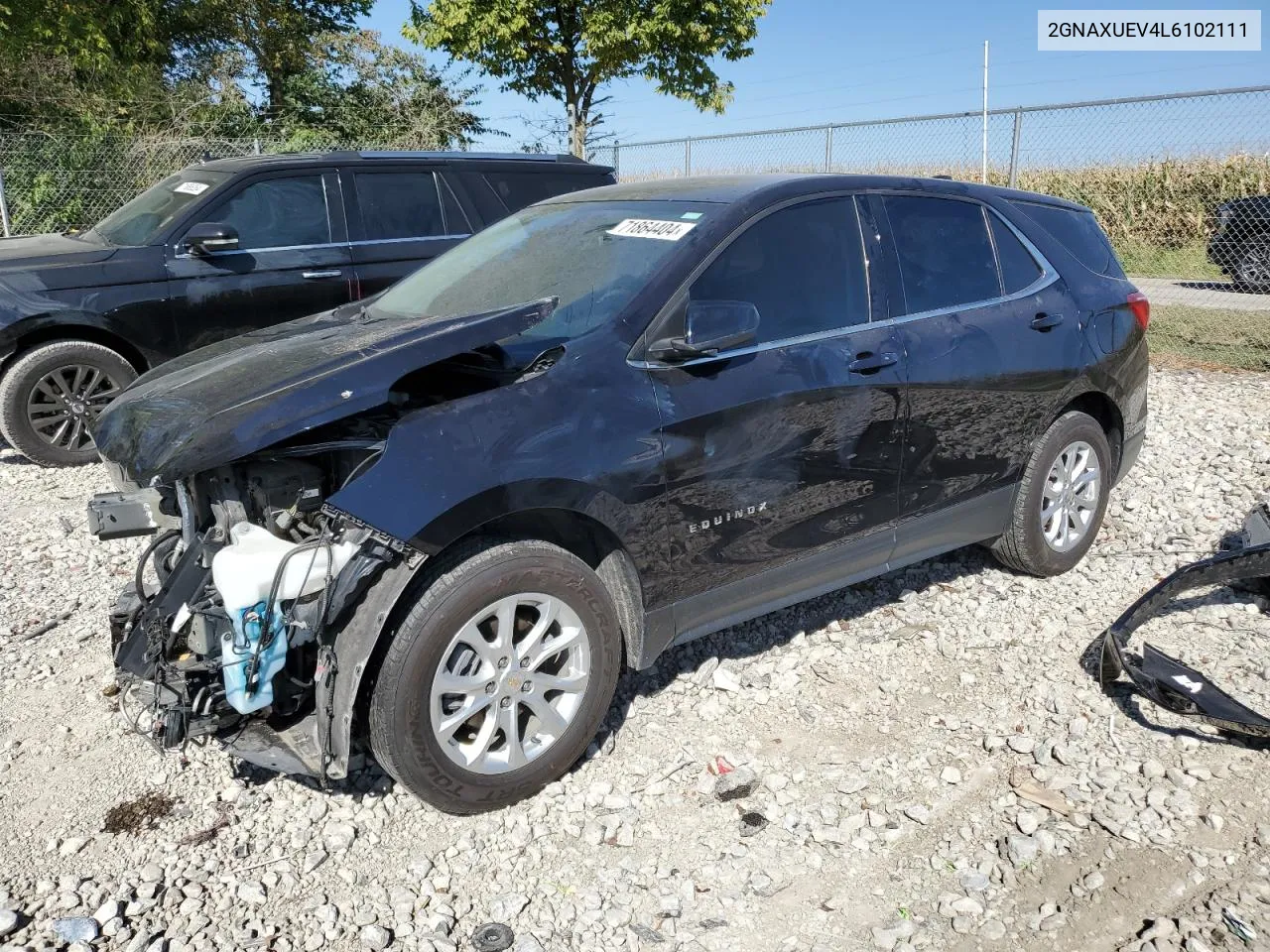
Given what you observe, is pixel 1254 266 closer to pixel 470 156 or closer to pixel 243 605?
pixel 470 156

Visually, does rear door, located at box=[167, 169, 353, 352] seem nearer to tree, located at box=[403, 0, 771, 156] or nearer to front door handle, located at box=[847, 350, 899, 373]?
front door handle, located at box=[847, 350, 899, 373]

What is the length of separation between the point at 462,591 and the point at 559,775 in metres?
0.78

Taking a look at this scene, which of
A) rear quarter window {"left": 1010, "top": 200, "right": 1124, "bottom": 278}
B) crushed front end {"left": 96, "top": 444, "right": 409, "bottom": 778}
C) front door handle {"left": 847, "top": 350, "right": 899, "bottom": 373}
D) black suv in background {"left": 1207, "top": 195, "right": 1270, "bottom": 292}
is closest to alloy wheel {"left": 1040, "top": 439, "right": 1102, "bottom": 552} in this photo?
rear quarter window {"left": 1010, "top": 200, "right": 1124, "bottom": 278}

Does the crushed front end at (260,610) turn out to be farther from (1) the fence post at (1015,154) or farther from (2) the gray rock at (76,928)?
(1) the fence post at (1015,154)

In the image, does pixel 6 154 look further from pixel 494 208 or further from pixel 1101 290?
pixel 1101 290

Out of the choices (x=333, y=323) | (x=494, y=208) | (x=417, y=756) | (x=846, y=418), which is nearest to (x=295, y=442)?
(x=417, y=756)

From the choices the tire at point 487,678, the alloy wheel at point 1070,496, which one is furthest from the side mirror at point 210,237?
the alloy wheel at point 1070,496

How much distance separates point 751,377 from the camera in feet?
11.2

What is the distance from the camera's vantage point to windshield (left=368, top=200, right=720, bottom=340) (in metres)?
3.42

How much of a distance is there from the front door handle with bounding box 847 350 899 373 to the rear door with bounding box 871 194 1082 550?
0.12m

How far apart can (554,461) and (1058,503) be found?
280 cm

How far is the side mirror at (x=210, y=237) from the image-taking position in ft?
21.8

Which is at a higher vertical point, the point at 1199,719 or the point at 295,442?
the point at 295,442

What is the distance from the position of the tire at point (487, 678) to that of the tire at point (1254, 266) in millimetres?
12131
